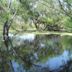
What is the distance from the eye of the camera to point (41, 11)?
52406 millimetres

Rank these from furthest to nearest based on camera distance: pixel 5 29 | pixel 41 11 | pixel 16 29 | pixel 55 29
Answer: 1. pixel 16 29
2. pixel 55 29
3. pixel 41 11
4. pixel 5 29

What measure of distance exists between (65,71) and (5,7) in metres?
27.5

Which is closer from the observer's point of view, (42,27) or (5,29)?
(5,29)

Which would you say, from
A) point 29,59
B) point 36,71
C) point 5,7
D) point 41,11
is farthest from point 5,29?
point 36,71

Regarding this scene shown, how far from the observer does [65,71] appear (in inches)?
457

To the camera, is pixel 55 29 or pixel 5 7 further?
pixel 55 29

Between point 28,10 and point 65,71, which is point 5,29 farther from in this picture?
point 65,71

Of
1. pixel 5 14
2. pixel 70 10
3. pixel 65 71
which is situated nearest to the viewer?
pixel 65 71

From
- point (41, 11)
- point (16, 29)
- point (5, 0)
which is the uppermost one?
point (5, 0)

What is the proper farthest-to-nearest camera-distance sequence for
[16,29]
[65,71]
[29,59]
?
1. [16,29]
2. [29,59]
3. [65,71]

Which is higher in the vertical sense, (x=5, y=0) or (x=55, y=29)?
(x=5, y=0)

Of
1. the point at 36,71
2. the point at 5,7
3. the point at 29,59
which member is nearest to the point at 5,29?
the point at 5,7

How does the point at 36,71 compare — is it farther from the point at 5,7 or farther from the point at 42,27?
the point at 42,27

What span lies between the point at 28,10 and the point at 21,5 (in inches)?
81.6
